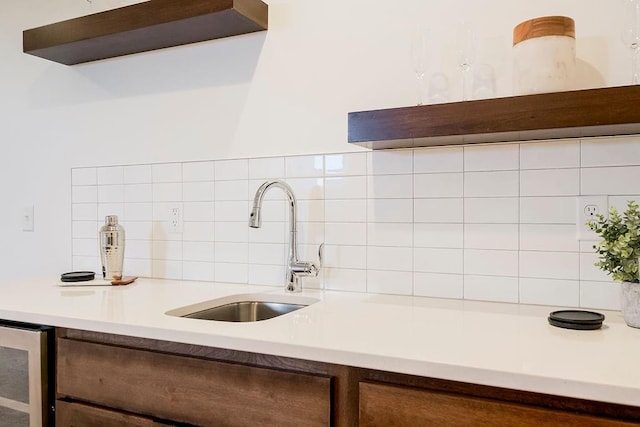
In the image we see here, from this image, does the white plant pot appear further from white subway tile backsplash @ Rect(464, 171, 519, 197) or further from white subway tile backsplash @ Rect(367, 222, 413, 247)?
white subway tile backsplash @ Rect(367, 222, 413, 247)

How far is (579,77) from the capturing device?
129cm

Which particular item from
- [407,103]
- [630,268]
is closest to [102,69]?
[407,103]

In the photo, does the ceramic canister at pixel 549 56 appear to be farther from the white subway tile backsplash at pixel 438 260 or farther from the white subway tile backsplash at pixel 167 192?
the white subway tile backsplash at pixel 167 192

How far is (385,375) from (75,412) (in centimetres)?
85

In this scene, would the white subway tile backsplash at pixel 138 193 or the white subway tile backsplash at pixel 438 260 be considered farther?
the white subway tile backsplash at pixel 138 193

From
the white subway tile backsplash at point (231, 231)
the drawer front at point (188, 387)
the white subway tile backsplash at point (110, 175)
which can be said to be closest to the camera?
the drawer front at point (188, 387)

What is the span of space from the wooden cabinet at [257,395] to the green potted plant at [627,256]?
0.38 meters

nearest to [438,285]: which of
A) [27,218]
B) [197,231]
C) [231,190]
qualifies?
[231,190]

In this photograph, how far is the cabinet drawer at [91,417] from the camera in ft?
3.73

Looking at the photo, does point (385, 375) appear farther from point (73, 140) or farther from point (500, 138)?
point (73, 140)

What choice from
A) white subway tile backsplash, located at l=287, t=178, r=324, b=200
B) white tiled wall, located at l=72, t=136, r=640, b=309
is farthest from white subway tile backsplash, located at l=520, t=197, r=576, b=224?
white subway tile backsplash, located at l=287, t=178, r=324, b=200

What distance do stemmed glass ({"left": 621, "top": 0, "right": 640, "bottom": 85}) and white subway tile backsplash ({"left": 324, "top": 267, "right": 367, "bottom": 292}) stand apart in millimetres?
922

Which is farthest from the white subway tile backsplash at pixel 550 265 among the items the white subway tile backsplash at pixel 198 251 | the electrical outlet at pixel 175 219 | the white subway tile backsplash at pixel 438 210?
the electrical outlet at pixel 175 219

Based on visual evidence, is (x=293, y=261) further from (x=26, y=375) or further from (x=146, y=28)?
(x=146, y=28)
